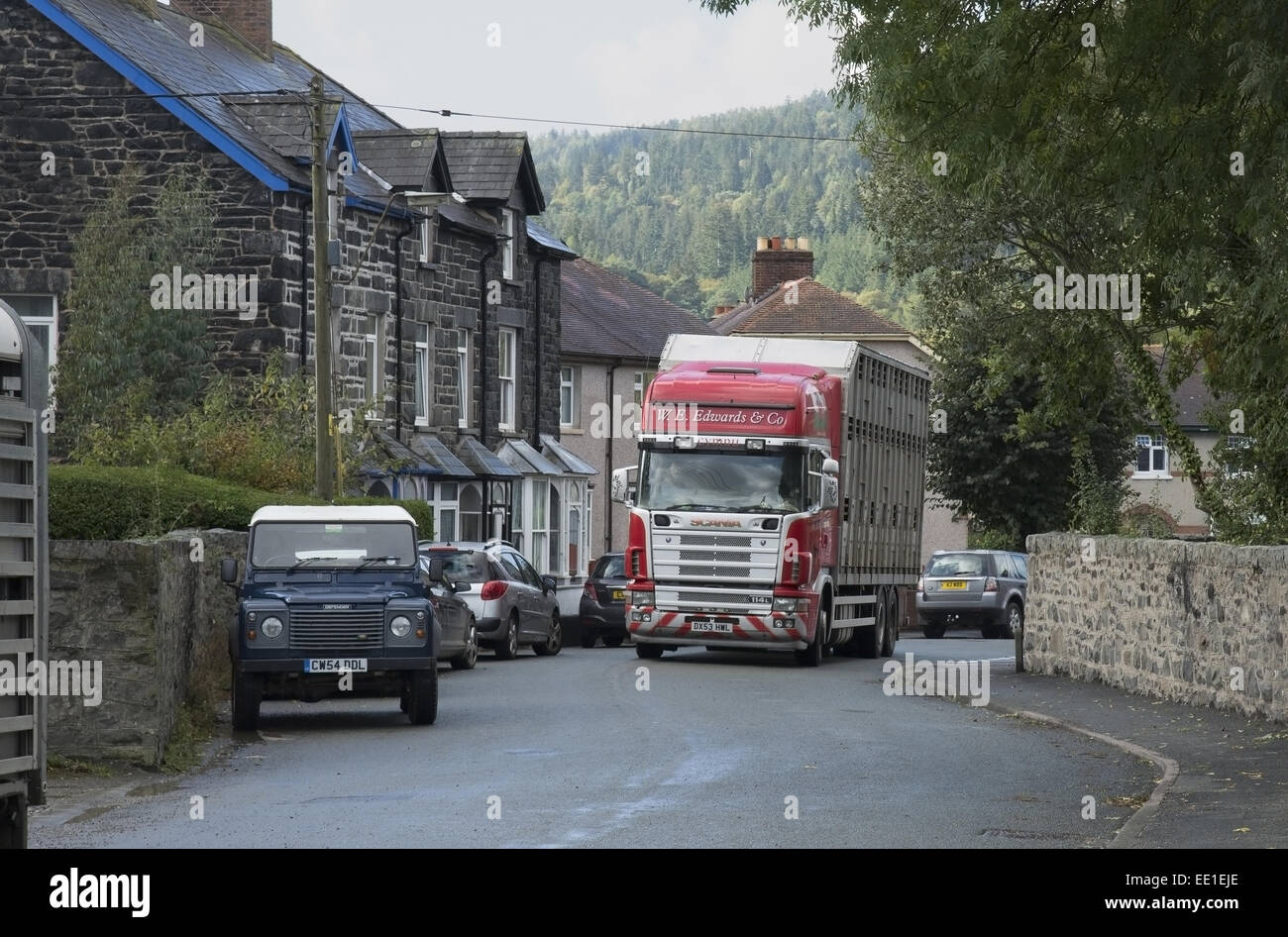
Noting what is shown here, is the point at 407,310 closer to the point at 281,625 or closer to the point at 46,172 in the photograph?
the point at 46,172

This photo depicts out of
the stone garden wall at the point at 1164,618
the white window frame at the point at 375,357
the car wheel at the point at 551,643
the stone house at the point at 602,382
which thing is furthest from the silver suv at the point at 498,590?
the stone house at the point at 602,382

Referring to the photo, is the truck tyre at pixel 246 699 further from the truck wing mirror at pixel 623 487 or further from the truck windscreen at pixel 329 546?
the truck wing mirror at pixel 623 487

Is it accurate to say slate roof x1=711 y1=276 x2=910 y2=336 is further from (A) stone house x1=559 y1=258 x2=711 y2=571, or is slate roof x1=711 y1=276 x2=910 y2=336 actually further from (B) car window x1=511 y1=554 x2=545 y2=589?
(B) car window x1=511 y1=554 x2=545 y2=589

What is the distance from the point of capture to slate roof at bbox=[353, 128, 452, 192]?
37312 millimetres

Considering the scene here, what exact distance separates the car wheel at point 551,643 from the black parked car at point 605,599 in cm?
325

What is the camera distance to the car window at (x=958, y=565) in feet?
133

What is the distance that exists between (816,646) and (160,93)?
14.2 meters

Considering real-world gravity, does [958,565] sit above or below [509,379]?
below

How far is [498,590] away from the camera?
28641mm

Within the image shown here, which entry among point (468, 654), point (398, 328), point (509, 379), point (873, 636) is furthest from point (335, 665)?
point (509, 379)

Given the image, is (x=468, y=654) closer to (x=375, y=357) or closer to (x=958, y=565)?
(x=375, y=357)

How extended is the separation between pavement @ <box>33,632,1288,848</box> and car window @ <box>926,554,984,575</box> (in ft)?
57.9

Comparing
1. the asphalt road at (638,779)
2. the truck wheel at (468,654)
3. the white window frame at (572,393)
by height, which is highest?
the white window frame at (572,393)

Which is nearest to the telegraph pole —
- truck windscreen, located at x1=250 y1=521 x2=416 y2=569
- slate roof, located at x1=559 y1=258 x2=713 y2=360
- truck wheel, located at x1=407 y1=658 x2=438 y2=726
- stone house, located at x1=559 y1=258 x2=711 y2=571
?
truck windscreen, located at x1=250 y1=521 x2=416 y2=569
